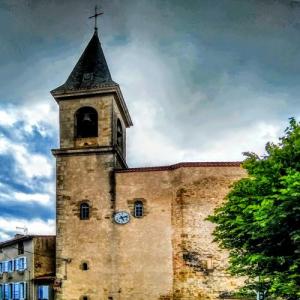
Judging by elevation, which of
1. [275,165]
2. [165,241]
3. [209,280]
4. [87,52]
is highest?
[87,52]

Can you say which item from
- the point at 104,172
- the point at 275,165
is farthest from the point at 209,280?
the point at 275,165

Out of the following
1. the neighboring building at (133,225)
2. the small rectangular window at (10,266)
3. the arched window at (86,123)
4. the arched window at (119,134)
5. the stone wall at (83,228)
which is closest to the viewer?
the neighboring building at (133,225)

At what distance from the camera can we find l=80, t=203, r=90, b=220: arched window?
25.1m

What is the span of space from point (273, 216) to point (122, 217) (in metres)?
12.6

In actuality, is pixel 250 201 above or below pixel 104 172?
below

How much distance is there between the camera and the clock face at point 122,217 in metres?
24.7

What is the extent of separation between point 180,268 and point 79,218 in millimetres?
5592

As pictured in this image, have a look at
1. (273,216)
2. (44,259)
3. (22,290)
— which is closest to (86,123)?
(44,259)

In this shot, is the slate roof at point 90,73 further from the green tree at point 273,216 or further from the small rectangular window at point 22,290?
the green tree at point 273,216

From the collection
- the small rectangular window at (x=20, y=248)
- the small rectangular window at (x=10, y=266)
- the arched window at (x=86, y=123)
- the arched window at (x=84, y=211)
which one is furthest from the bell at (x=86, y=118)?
the small rectangular window at (x=10, y=266)

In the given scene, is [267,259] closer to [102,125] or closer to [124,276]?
[124,276]

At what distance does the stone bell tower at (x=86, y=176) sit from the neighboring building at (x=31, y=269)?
3447 mm

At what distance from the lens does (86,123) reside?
88.7ft

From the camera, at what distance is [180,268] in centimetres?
2377
